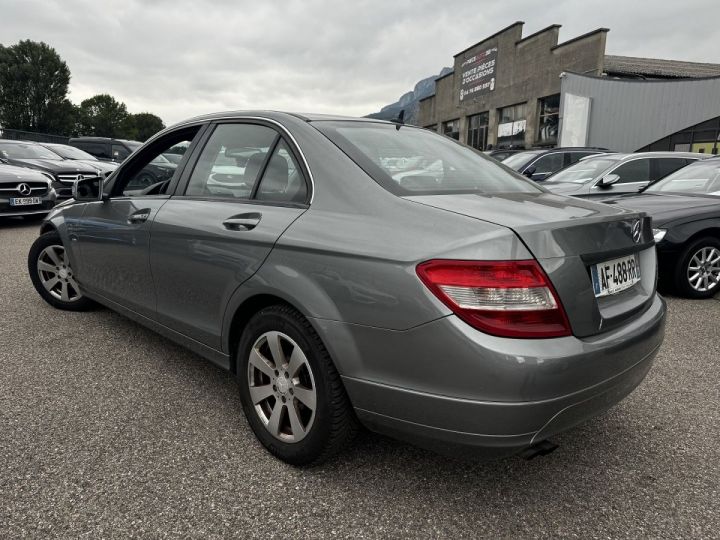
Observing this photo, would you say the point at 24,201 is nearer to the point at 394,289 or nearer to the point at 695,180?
the point at 394,289

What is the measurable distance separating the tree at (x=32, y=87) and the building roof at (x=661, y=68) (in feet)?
185

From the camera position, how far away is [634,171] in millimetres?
8258

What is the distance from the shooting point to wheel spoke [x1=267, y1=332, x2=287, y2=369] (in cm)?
219

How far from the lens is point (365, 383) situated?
1903 millimetres

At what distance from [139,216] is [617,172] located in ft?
24.1

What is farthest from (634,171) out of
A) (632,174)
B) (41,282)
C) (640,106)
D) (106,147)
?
(640,106)

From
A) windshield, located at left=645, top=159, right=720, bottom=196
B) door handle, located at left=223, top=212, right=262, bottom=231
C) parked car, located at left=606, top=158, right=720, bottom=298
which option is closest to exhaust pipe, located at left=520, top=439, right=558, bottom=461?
door handle, located at left=223, top=212, right=262, bottom=231

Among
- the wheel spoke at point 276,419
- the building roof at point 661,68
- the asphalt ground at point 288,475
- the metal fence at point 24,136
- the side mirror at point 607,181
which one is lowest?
the asphalt ground at point 288,475

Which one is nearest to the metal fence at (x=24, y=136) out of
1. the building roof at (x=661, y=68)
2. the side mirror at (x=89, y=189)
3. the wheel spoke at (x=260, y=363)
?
the side mirror at (x=89, y=189)

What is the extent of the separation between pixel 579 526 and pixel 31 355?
3.30m

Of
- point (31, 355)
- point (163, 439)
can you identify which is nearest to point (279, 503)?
point (163, 439)

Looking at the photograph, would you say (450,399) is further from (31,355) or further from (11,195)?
(11,195)

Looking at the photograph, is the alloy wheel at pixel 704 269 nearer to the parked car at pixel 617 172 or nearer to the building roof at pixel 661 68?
the parked car at pixel 617 172

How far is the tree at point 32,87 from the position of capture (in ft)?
189
